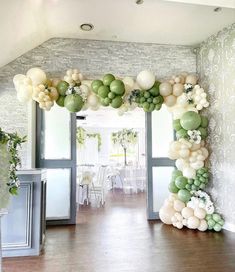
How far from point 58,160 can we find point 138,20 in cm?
263

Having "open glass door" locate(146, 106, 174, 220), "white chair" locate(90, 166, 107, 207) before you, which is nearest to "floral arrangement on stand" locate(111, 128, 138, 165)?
"white chair" locate(90, 166, 107, 207)

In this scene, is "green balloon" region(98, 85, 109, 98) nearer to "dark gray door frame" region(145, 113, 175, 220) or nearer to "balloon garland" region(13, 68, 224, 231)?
"balloon garland" region(13, 68, 224, 231)

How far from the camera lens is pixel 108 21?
13.9 feet

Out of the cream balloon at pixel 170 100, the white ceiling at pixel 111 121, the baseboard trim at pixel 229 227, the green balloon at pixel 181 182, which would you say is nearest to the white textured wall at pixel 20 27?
the cream balloon at pixel 170 100

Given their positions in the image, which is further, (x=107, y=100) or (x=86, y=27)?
(x=86, y=27)

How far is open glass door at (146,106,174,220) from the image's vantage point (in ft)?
17.2

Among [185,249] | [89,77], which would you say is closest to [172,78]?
[89,77]

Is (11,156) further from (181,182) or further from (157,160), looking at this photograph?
(157,160)

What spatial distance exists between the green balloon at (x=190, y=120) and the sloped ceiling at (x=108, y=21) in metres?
1.37

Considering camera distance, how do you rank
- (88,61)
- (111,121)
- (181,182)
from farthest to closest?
(111,121), (88,61), (181,182)

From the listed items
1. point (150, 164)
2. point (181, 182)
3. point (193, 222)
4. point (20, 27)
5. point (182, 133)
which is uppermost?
point (20, 27)

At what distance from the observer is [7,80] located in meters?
4.61

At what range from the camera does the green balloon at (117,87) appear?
4211mm

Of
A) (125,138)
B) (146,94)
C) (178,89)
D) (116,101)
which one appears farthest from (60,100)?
(125,138)
